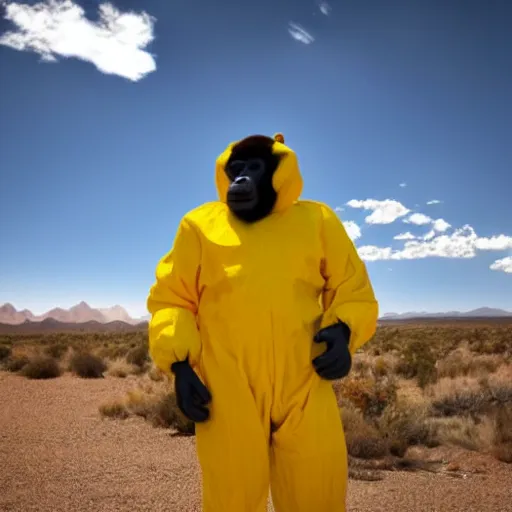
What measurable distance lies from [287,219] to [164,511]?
344 centimetres

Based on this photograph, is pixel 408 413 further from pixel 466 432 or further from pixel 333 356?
pixel 333 356

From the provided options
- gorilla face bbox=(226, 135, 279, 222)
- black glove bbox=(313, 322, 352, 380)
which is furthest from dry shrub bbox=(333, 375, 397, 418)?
gorilla face bbox=(226, 135, 279, 222)

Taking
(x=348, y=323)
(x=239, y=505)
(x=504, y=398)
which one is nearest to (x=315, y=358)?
(x=348, y=323)

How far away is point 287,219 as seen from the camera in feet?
8.44

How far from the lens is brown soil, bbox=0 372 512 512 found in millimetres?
4762

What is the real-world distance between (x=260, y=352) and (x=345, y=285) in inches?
23.6

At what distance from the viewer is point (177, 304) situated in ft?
8.40

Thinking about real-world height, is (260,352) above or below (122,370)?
above

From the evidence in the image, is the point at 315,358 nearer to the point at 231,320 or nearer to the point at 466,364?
the point at 231,320

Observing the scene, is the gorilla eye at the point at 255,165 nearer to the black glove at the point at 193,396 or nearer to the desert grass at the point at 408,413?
the black glove at the point at 193,396

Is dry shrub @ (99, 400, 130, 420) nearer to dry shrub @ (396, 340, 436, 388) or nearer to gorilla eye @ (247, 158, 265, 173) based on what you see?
dry shrub @ (396, 340, 436, 388)

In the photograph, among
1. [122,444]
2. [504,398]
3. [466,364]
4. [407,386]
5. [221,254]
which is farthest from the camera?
[466,364]

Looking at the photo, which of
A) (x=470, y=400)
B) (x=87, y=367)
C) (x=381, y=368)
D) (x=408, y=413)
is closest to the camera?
(x=408, y=413)

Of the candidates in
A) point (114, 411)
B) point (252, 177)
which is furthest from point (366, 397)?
point (252, 177)
